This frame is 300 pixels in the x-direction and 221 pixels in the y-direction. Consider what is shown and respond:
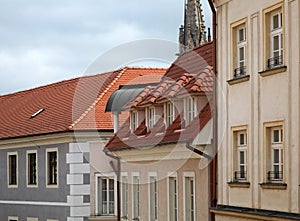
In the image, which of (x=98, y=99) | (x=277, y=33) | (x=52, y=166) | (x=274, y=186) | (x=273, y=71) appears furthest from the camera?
(x=98, y=99)

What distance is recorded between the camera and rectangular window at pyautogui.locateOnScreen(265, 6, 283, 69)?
21.4 meters

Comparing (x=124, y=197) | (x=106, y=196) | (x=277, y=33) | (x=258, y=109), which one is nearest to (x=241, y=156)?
(x=258, y=109)

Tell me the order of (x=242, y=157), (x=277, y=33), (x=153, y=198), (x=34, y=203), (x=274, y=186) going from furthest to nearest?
1. (x=34, y=203)
2. (x=153, y=198)
3. (x=242, y=157)
4. (x=277, y=33)
5. (x=274, y=186)

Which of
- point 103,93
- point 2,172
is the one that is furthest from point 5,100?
point 103,93

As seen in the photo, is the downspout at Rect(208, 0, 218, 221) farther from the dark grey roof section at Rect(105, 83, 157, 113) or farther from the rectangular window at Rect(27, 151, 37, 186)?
the rectangular window at Rect(27, 151, 37, 186)

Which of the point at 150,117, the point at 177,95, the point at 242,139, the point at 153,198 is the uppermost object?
the point at 177,95

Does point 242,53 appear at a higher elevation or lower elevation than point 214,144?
higher

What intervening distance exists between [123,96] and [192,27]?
65.5 metres

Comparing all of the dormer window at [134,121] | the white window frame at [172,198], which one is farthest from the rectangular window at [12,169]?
the white window frame at [172,198]

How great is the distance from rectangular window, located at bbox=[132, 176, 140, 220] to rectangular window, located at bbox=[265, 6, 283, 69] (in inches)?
453

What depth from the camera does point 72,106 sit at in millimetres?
41156

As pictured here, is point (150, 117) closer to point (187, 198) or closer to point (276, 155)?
point (187, 198)

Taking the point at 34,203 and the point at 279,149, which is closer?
the point at 279,149

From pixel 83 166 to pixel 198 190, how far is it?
12344 millimetres
